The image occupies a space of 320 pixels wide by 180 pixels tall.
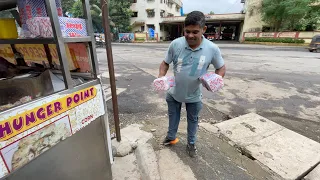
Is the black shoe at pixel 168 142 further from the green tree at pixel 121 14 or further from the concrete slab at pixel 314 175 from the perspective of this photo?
the green tree at pixel 121 14

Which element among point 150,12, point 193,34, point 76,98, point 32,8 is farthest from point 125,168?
point 150,12

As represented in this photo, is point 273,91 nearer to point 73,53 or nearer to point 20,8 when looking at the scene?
point 73,53

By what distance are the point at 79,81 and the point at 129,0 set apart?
31.2 meters

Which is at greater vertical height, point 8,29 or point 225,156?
point 8,29

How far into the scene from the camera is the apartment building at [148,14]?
2920 centimetres

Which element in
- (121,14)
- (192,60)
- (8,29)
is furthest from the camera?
(121,14)

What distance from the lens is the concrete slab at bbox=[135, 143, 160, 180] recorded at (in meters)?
2.02

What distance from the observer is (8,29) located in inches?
58.0

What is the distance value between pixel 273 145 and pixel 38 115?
Answer: 2.92m

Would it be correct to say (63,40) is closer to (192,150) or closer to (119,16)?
(192,150)

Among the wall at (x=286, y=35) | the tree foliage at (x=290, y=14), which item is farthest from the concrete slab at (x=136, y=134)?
the tree foliage at (x=290, y=14)

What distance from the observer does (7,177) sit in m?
1.03

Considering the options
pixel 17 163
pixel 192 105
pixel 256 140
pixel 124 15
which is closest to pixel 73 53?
pixel 17 163

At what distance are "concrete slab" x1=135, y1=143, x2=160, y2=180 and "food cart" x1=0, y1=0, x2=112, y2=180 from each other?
0.41 meters
